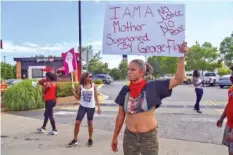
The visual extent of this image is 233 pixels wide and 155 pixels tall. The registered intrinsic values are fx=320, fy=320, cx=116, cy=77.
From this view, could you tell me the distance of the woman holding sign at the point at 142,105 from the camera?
3.68 m

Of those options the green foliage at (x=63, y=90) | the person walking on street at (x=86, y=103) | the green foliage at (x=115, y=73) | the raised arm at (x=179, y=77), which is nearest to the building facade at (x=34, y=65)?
the green foliage at (x=63, y=90)

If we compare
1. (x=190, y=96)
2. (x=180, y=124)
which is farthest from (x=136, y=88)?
(x=190, y=96)

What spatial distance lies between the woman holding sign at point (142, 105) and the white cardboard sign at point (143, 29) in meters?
0.80

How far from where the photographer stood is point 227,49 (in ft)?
173

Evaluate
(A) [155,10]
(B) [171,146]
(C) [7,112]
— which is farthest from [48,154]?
(C) [7,112]

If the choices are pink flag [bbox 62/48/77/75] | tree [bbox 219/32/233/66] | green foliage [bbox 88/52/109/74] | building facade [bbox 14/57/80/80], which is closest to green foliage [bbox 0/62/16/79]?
building facade [bbox 14/57/80/80]

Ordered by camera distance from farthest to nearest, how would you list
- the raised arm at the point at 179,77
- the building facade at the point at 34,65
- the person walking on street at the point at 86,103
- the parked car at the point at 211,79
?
the building facade at the point at 34,65 < the parked car at the point at 211,79 < the person walking on street at the point at 86,103 < the raised arm at the point at 179,77

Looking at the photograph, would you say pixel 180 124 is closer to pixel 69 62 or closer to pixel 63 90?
pixel 69 62

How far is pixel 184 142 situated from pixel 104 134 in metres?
2.01

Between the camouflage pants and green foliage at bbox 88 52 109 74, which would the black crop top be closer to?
the camouflage pants

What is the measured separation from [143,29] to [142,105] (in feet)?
4.85

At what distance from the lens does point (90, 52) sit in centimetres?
1630

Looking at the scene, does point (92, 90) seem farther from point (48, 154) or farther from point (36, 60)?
point (36, 60)

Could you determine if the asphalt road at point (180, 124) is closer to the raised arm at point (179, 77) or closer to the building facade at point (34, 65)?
the raised arm at point (179, 77)
